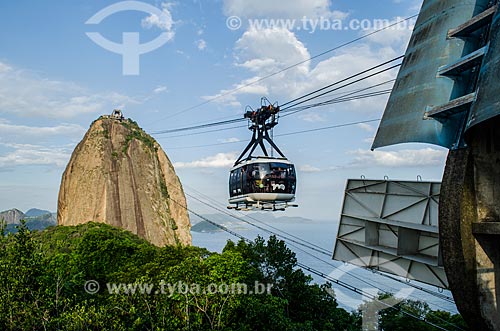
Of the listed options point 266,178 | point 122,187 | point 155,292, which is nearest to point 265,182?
point 266,178

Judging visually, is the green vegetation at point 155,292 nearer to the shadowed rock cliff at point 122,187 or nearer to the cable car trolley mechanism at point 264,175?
the cable car trolley mechanism at point 264,175

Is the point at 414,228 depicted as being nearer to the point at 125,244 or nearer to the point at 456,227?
the point at 456,227

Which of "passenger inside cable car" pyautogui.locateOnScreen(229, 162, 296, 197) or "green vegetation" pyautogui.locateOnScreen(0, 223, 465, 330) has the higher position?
"passenger inside cable car" pyautogui.locateOnScreen(229, 162, 296, 197)

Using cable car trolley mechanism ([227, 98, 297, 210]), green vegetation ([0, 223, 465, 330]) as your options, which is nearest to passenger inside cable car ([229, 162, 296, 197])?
cable car trolley mechanism ([227, 98, 297, 210])

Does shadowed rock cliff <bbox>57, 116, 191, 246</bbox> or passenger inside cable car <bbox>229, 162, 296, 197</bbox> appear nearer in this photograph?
passenger inside cable car <bbox>229, 162, 296, 197</bbox>

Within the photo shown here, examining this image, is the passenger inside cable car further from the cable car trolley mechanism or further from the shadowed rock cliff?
the shadowed rock cliff

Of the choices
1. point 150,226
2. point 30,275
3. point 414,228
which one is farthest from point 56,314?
point 150,226

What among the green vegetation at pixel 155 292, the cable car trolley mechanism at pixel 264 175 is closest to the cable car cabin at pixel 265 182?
the cable car trolley mechanism at pixel 264 175

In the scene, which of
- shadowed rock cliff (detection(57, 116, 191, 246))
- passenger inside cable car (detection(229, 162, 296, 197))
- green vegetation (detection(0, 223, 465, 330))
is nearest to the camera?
green vegetation (detection(0, 223, 465, 330))
